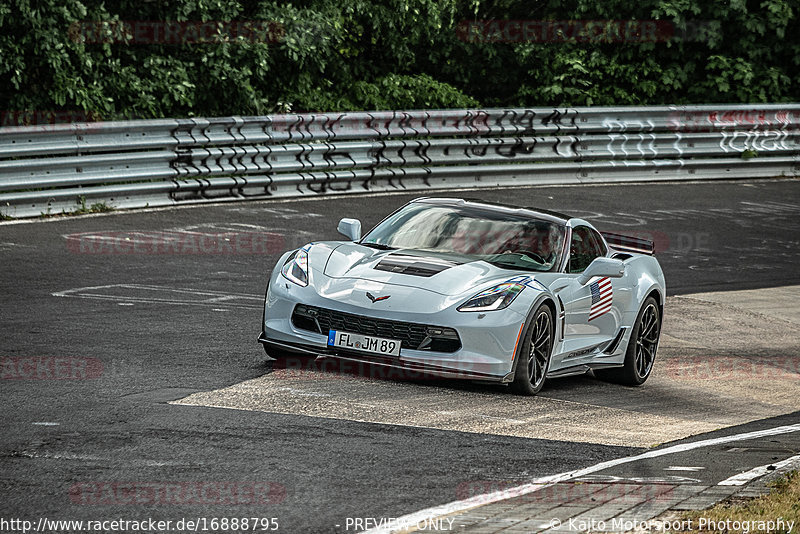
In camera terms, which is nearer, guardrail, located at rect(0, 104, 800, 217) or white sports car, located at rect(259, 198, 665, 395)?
white sports car, located at rect(259, 198, 665, 395)

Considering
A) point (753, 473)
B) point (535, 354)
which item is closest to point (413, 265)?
point (535, 354)

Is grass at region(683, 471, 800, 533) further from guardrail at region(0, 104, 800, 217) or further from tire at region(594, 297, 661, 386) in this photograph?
guardrail at region(0, 104, 800, 217)

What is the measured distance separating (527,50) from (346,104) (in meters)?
4.75

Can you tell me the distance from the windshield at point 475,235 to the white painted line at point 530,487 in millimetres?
2128

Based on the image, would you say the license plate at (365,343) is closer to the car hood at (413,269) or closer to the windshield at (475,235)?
the car hood at (413,269)

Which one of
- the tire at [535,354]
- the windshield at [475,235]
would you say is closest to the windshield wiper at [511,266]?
the windshield at [475,235]

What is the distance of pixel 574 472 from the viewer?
711 centimetres

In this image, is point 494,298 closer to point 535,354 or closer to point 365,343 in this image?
point 535,354

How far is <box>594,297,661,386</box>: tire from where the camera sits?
1072 cm

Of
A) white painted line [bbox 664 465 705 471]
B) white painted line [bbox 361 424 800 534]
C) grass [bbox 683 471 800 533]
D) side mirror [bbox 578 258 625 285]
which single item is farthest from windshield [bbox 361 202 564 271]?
grass [bbox 683 471 800 533]

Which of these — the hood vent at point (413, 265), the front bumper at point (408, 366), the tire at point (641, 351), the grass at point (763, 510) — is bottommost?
the tire at point (641, 351)

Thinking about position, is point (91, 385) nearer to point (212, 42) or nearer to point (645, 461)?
point (645, 461)

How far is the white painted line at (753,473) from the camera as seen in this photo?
6.95 metres

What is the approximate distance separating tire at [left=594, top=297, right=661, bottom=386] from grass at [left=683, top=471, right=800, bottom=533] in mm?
3997
